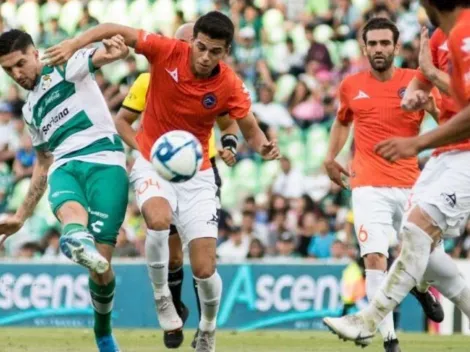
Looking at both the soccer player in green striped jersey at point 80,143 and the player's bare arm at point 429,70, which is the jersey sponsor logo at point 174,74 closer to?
the soccer player in green striped jersey at point 80,143

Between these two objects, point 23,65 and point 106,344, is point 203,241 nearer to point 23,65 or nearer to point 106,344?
point 106,344

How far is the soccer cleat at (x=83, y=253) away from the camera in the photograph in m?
10.5

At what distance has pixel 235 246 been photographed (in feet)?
70.1

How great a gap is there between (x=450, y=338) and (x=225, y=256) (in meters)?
5.94

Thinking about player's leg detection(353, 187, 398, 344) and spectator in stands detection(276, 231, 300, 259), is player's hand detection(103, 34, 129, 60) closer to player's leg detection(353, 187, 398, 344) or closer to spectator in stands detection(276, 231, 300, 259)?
player's leg detection(353, 187, 398, 344)

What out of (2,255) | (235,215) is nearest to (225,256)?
(235,215)

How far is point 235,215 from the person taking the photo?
23.5 meters

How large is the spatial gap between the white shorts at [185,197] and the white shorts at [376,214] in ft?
5.00

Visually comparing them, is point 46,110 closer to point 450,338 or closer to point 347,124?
point 347,124

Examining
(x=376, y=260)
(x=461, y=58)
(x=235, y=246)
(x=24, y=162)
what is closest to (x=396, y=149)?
(x=461, y=58)

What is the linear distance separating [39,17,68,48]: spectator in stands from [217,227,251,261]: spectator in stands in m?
7.29

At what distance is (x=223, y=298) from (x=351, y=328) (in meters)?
10.2

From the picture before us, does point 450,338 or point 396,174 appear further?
point 450,338

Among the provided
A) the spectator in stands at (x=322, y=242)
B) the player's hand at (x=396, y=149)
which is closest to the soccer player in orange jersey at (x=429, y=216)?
the player's hand at (x=396, y=149)
